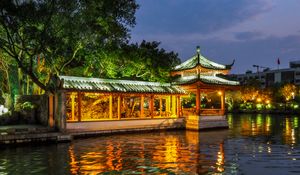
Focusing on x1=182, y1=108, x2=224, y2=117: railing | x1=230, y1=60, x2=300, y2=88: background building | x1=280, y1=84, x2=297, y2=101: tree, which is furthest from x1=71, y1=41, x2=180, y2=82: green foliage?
x1=230, y1=60, x2=300, y2=88: background building

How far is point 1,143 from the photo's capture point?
1808 cm

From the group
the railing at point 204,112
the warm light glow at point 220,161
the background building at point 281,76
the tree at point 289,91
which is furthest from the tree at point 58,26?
the background building at point 281,76

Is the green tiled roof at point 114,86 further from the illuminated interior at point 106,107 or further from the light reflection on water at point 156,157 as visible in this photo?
the light reflection on water at point 156,157

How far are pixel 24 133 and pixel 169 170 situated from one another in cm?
1025

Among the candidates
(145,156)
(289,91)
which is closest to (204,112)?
(145,156)

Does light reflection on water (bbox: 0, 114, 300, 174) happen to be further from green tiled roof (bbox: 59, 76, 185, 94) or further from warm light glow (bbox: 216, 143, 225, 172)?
green tiled roof (bbox: 59, 76, 185, 94)

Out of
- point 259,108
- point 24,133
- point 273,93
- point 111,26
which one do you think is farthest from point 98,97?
point 273,93

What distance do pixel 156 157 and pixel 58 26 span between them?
1226 centimetres

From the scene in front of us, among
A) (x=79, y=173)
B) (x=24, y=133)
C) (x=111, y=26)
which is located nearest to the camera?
(x=79, y=173)

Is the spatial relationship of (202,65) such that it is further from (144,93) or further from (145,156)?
(145,156)

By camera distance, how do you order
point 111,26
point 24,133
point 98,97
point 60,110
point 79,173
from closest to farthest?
1. point 79,173
2. point 24,133
3. point 60,110
4. point 111,26
5. point 98,97

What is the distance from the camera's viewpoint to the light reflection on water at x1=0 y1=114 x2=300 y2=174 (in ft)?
39.8

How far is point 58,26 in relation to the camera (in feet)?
74.9

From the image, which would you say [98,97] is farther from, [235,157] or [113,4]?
[235,157]
